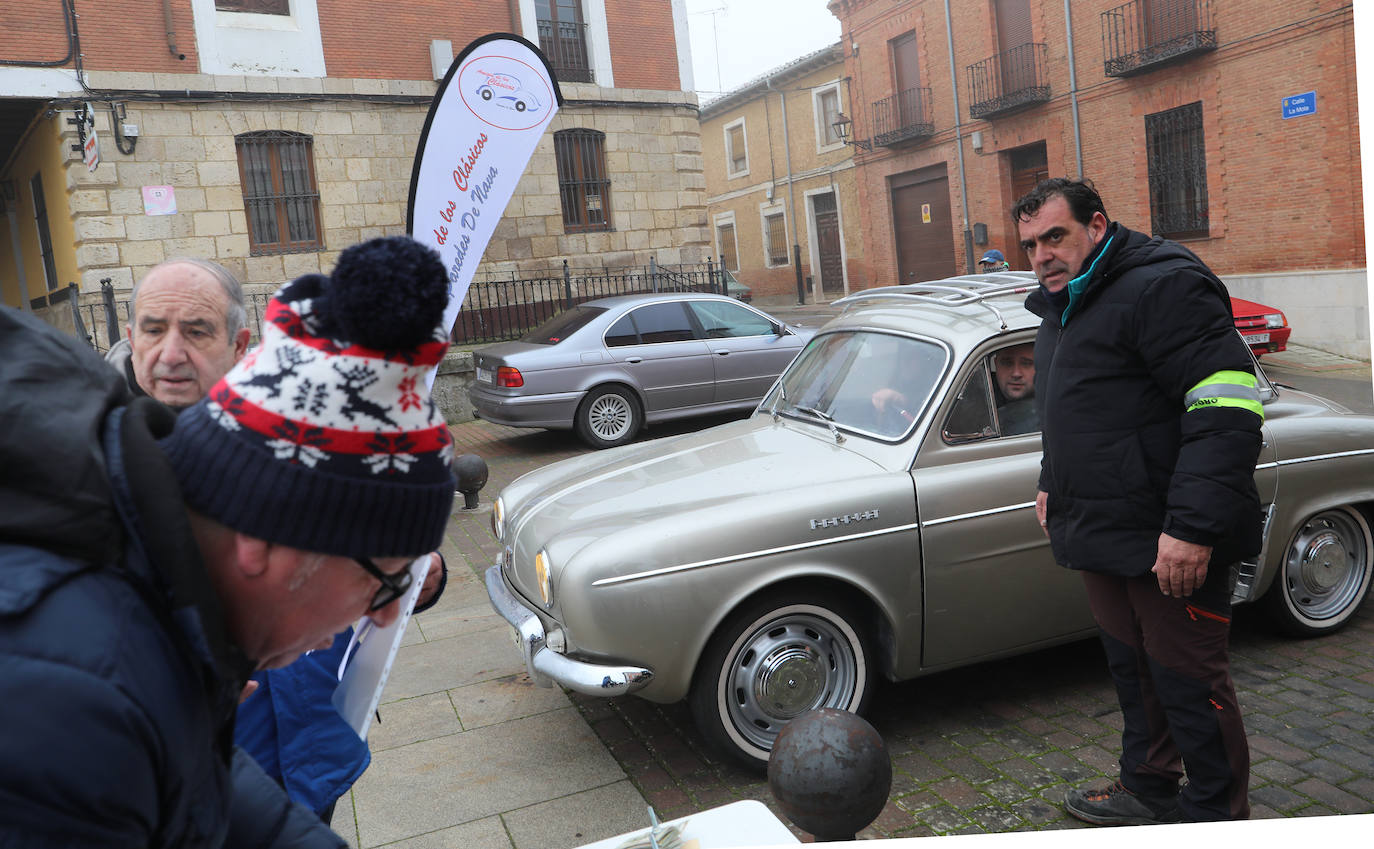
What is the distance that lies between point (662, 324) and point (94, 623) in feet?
35.8

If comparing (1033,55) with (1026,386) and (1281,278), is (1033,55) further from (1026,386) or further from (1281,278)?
(1026,386)

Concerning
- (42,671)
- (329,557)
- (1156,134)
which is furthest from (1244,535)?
(1156,134)

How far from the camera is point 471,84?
130 inches

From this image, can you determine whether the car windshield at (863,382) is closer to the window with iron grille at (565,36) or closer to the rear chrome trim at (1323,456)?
the rear chrome trim at (1323,456)

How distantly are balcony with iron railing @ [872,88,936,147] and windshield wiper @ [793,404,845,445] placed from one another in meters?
25.1

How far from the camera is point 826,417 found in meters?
4.69

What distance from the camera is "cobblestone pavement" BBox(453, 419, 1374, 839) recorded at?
11.4ft

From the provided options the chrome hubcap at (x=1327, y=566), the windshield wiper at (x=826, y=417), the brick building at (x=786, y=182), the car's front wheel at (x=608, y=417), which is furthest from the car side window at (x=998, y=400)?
the brick building at (x=786, y=182)

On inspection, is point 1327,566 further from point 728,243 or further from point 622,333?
point 728,243

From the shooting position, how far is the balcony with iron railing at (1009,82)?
24.1 m

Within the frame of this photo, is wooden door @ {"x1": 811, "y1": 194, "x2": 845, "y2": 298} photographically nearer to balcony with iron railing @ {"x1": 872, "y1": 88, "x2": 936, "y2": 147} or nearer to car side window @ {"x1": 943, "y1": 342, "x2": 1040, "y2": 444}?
balcony with iron railing @ {"x1": 872, "y1": 88, "x2": 936, "y2": 147}

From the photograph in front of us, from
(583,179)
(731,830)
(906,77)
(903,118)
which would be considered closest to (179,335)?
(731,830)

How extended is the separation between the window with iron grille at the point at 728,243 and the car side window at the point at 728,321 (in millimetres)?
29302

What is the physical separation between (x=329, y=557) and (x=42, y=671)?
11.5 inches
